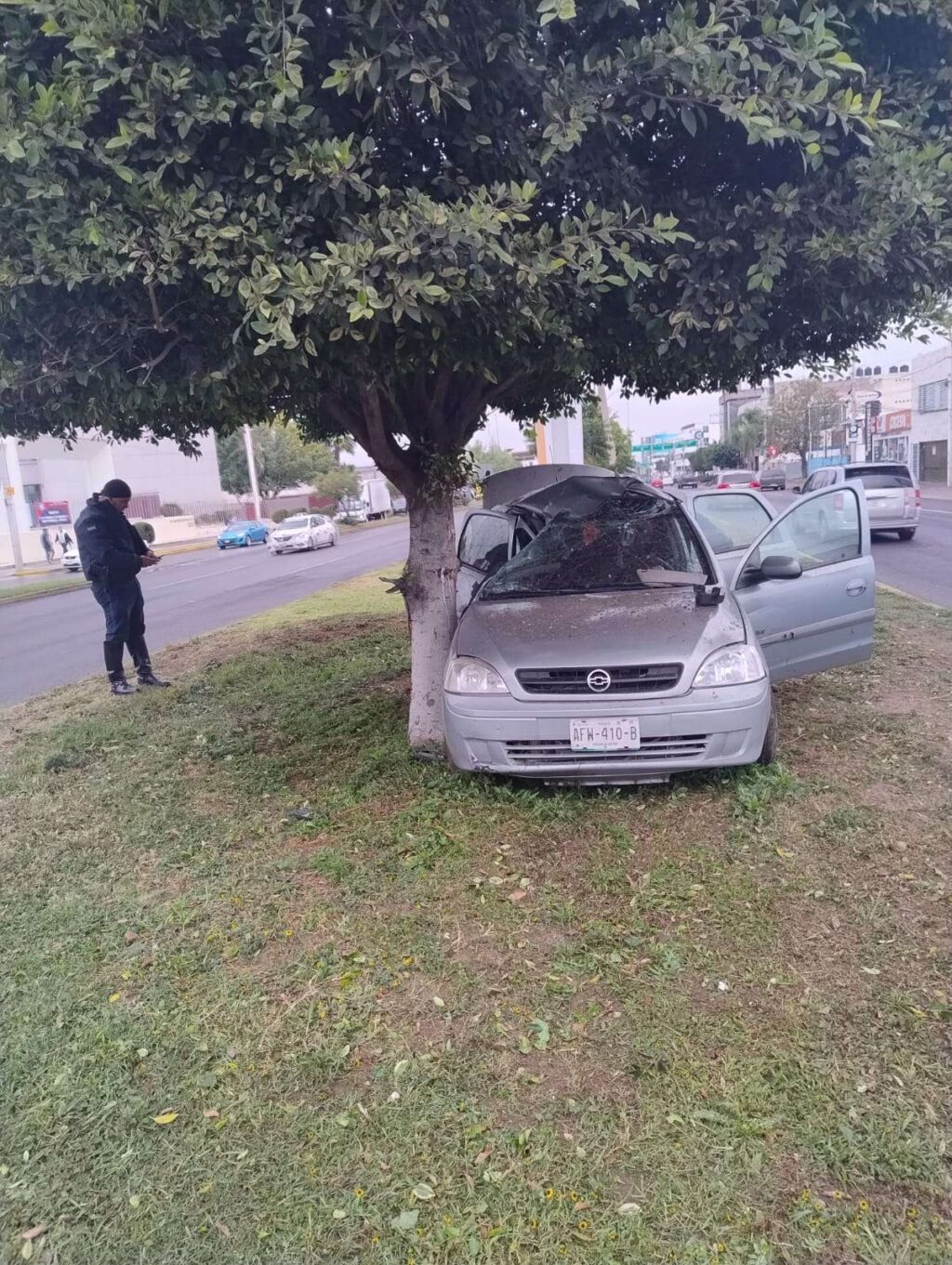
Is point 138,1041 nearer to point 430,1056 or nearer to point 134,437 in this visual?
point 430,1056

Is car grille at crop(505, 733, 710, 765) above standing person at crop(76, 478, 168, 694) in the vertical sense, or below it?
below

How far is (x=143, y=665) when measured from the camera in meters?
7.77

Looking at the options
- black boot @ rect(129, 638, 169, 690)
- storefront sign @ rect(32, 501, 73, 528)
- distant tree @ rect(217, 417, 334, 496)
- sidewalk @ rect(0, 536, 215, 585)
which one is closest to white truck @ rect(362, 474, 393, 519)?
distant tree @ rect(217, 417, 334, 496)

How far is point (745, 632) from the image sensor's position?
4188mm

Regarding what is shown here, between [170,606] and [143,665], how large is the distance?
334 inches

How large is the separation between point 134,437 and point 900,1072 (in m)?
5.49

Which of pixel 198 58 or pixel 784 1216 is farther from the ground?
pixel 198 58

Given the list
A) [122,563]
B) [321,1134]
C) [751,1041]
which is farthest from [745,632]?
[122,563]

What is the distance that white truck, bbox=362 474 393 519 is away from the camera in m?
53.2

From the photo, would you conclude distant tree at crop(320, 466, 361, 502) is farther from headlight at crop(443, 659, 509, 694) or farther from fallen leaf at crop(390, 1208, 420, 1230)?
fallen leaf at crop(390, 1208, 420, 1230)

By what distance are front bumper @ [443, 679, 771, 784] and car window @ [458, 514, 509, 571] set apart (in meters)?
2.47

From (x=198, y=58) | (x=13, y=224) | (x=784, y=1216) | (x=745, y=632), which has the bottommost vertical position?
(x=784, y=1216)

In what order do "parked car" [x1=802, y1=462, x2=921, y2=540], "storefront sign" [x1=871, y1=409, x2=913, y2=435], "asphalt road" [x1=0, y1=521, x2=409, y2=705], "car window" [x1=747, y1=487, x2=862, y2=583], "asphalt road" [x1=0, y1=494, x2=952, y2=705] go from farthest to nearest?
"storefront sign" [x1=871, y1=409, x2=913, y2=435], "parked car" [x1=802, y1=462, x2=921, y2=540], "asphalt road" [x1=0, y1=494, x2=952, y2=705], "asphalt road" [x1=0, y1=521, x2=409, y2=705], "car window" [x1=747, y1=487, x2=862, y2=583]

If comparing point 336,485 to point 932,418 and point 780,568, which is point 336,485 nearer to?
point 932,418
